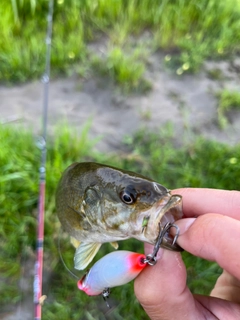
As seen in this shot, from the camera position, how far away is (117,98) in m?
3.87

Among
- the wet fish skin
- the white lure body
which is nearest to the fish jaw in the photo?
the wet fish skin

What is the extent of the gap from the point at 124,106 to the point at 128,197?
248 cm

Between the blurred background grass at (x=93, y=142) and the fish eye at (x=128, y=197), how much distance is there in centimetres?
137

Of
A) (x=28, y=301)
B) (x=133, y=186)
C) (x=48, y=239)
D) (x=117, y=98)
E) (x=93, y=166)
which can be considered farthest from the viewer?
(x=117, y=98)

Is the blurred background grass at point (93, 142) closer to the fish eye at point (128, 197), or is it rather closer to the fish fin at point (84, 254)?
the fish fin at point (84, 254)

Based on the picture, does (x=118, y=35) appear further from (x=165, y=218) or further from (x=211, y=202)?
(x=165, y=218)

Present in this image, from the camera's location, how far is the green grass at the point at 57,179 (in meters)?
2.57

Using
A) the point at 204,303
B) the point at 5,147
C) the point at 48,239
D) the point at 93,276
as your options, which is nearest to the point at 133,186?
the point at 93,276

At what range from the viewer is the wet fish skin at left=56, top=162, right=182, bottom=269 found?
4.54 feet

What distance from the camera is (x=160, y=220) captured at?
1354 mm

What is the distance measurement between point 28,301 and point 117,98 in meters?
2.36

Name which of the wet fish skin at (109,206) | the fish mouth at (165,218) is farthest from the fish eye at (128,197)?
the fish mouth at (165,218)

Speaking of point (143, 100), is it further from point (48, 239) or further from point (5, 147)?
point (48, 239)

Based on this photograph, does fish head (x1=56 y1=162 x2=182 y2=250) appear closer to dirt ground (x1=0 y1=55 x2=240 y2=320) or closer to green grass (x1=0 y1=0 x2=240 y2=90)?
dirt ground (x1=0 y1=55 x2=240 y2=320)
